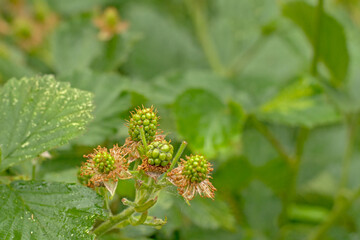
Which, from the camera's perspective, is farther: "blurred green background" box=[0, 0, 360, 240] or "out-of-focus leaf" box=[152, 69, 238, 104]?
"out-of-focus leaf" box=[152, 69, 238, 104]

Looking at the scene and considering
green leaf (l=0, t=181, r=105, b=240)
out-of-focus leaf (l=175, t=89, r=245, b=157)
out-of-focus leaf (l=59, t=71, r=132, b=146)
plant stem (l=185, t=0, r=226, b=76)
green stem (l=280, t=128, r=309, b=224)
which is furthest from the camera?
plant stem (l=185, t=0, r=226, b=76)

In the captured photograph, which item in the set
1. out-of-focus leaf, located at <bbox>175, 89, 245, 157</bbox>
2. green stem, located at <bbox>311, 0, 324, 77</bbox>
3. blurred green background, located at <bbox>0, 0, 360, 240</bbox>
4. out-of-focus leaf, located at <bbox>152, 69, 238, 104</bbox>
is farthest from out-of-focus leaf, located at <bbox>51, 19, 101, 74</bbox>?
green stem, located at <bbox>311, 0, 324, 77</bbox>

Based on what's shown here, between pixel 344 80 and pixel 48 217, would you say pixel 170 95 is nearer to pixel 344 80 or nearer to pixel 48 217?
pixel 344 80

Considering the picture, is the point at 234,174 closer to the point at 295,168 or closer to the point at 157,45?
the point at 295,168

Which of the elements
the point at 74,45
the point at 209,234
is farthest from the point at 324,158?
the point at 74,45

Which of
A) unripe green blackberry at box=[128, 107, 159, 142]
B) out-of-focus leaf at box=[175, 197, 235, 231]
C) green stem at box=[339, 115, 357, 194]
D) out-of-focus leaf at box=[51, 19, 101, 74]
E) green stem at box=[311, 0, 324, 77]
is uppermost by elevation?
out-of-focus leaf at box=[51, 19, 101, 74]

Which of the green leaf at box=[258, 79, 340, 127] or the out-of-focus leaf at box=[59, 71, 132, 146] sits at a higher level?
the green leaf at box=[258, 79, 340, 127]

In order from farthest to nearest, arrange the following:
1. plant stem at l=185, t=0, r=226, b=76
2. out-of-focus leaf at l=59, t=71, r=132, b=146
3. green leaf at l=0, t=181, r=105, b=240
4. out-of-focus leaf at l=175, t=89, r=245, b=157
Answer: plant stem at l=185, t=0, r=226, b=76 → out-of-focus leaf at l=175, t=89, r=245, b=157 → out-of-focus leaf at l=59, t=71, r=132, b=146 → green leaf at l=0, t=181, r=105, b=240

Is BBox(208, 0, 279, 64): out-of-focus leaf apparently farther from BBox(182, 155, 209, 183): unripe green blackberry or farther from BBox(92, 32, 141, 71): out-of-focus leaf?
BBox(182, 155, 209, 183): unripe green blackberry
